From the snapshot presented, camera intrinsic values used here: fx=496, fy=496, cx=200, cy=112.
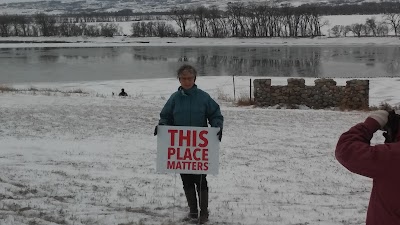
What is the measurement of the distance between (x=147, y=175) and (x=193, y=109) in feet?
8.12

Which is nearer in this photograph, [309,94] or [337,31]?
[309,94]

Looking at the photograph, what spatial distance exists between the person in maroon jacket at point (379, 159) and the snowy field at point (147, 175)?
2544 mm

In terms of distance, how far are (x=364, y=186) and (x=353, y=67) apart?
3304 centimetres

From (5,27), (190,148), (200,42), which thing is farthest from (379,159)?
(5,27)

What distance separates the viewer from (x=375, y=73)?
32.7 m

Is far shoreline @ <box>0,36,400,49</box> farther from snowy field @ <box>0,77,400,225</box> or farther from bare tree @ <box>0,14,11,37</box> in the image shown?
snowy field @ <box>0,77,400,225</box>

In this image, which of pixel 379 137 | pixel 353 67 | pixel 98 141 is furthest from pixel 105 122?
pixel 353 67

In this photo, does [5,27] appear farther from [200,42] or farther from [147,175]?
[147,175]

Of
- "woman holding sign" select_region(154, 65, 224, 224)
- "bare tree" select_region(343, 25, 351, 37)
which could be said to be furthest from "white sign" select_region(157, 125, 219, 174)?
"bare tree" select_region(343, 25, 351, 37)

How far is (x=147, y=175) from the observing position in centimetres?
691

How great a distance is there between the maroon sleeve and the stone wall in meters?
14.9

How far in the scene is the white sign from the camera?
4.78 meters

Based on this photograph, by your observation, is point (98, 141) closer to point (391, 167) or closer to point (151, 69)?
point (391, 167)

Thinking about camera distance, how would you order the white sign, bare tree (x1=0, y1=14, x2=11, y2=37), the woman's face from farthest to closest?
bare tree (x1=0, y1=14, x2=11, y2=37) → the white sign → the woman's face
